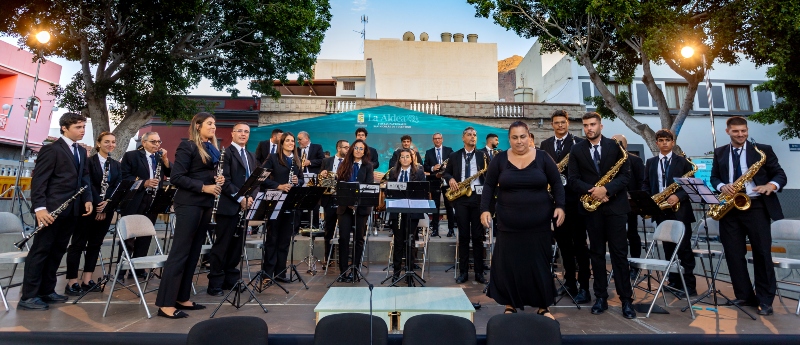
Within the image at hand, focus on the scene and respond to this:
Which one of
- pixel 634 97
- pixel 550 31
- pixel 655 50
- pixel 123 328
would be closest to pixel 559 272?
pixel 123 328

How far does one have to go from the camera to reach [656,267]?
4.10m

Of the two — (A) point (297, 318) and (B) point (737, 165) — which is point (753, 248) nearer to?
(B) point (737, 165)

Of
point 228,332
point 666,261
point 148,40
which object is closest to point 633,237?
point 666,261

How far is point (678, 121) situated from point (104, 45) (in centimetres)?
1663

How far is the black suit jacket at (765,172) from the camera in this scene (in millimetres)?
4371

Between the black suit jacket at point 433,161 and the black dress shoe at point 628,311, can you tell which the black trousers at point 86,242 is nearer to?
the black suit jacket at point 433,161

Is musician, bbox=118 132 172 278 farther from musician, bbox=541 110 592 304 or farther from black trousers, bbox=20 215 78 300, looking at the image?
musician, bbox=541 110 592 304

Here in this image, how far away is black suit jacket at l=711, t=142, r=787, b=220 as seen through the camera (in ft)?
14.3

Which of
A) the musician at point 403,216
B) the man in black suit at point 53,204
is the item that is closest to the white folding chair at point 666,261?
the musician at point 403,216

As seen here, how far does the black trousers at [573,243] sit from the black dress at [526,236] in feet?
3.98

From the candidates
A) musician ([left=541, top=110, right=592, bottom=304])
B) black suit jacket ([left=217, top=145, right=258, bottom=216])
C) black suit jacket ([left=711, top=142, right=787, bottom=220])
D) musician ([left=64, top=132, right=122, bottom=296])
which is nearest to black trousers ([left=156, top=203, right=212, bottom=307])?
black suit jacket ([left=217, top=145, right=258, bottom=216])

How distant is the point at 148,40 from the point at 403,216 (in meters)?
11.0

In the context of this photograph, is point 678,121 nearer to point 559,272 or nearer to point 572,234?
point 559,272

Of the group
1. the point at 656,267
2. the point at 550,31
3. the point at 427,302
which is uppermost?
the point at 550,31
